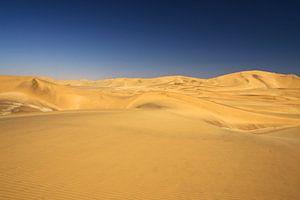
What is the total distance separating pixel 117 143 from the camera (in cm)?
646

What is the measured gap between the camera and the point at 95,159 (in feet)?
17.0

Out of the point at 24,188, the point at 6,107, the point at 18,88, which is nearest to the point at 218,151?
the point at 24,188

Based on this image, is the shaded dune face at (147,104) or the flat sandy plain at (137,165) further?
the shaded dune face at (147,104)

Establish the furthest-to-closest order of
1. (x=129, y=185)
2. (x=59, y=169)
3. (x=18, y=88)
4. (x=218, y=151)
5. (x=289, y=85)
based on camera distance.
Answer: (x=289, y=85) < (x=18, y=88) < (x=218, y=151) < (x=59, y=169) < (x=129, y=185)

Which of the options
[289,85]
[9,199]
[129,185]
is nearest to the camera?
[9,199]

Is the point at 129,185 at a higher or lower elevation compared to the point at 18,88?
lower

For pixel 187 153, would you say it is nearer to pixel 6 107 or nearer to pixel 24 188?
pixel 24 188

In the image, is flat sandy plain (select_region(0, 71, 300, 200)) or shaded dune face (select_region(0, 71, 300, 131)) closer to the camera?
flat sandy plain (select_region(0, 71, 300, 200))

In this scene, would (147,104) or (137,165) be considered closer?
(137,165)

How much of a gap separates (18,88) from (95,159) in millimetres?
23920

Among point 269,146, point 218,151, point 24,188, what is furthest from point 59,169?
point 269,146

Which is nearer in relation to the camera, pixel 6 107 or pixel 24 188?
pixel 24 188

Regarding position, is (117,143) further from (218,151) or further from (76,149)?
(218,151)

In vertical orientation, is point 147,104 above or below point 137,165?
above
